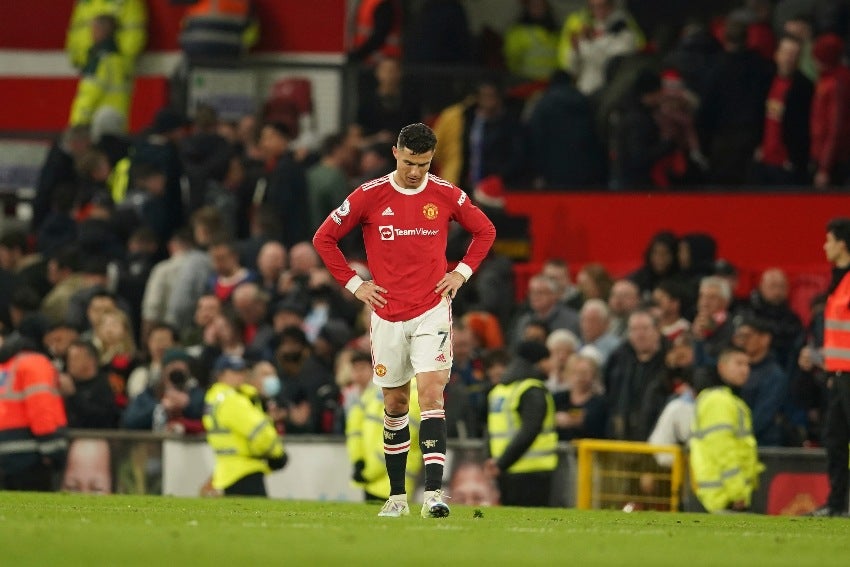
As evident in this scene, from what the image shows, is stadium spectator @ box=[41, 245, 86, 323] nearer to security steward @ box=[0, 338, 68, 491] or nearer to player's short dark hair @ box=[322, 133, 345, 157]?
player's short dark hair @ box=[322, 133, 345, 157]

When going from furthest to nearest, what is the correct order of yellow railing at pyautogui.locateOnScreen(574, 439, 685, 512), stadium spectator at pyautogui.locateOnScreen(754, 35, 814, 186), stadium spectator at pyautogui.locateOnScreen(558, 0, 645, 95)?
stadium spectator at pyautogui.locateOnScreen(558, 0, 645, 95) → stadium spectator at pyautogui.locateOnScreen(754, 35, 814, 186) → yellow railing at pyautogui.locateOnScreen(574, 439, 685, 512)

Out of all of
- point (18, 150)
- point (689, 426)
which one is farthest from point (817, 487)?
point (18, 150)

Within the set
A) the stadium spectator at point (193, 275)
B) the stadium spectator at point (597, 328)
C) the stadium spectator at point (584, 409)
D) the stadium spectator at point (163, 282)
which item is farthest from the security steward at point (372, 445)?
the stadium spectator at point (163, 282)

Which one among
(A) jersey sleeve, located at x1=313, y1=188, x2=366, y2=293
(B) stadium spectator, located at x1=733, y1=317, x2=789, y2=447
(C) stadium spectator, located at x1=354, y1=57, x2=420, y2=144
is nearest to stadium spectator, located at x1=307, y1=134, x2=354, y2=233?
(C) stadium spectator, located at x1=354, y1=57, x2=420, y2=144

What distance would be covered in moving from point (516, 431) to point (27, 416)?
3961 mm

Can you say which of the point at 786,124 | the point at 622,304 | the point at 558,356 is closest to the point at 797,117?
the point at 786,124

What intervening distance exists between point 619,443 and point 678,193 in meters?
5.21

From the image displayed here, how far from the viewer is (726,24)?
22.0 meters

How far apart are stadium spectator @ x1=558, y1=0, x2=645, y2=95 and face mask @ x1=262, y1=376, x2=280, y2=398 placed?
19.7 ft

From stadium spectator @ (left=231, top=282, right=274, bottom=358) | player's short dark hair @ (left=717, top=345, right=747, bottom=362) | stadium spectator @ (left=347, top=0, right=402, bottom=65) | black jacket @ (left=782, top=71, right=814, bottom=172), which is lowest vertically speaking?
player's short dark hair @ (left=717, top=345, right=747, bottom=362)

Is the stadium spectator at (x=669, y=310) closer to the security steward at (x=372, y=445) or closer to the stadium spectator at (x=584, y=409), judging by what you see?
the stadium spectator at (x=584, y=409)

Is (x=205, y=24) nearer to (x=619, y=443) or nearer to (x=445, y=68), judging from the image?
(x=445, y=68)

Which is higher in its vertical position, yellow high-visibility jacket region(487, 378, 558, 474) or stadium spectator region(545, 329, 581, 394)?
stadium spectator region(545, 329, 581, 394)

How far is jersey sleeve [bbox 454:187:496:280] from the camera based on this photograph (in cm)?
1336
